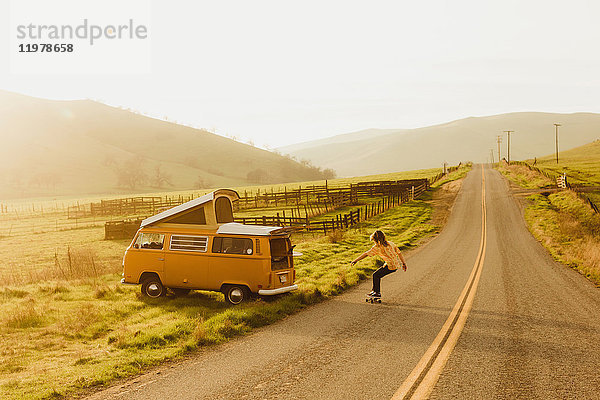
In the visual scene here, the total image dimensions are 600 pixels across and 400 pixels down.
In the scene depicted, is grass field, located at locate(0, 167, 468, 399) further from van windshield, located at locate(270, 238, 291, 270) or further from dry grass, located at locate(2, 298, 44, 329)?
van windshield, located at locate(270, 238, 291, 270)

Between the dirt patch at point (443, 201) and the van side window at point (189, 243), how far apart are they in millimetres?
28438

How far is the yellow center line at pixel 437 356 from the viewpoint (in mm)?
6781

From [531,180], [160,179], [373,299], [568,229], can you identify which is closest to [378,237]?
[373,299]

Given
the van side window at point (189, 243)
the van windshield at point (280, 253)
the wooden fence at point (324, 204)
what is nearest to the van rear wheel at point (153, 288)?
the van side window at point (189, 243)

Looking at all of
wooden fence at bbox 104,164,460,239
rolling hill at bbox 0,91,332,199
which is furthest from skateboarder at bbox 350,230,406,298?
rolling hill at bbox 0,91,332,199

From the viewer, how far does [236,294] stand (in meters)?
13.3

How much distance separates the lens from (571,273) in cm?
1884

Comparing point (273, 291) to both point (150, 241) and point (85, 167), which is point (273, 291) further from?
point (85, 167)

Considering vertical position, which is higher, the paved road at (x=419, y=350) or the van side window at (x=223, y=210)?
the van side window at (x=223, y=210)

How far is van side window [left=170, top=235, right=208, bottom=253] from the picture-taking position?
13.6 m

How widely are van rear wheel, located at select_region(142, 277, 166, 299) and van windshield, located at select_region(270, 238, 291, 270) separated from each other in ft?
12.2

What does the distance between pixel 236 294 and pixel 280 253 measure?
1.69 metres

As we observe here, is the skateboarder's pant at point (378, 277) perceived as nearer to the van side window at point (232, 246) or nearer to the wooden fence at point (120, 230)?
the van side window at point (232, 246)

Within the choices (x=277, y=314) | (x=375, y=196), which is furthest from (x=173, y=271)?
(x=375, y=196)
